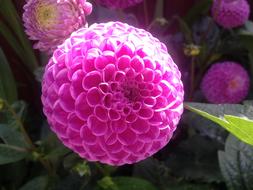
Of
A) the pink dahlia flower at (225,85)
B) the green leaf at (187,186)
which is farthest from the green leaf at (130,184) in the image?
the pink dahlia flower at (225,85)

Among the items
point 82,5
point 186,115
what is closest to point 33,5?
point 82,5

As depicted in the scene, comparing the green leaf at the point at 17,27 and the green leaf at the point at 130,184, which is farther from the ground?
the green leaf at the point at 17,27

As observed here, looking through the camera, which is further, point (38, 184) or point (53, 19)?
point (38, 184)

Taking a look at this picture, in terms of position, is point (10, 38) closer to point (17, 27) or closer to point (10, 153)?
point (17, 27)

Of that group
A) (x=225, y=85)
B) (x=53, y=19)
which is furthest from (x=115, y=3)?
(x=225, y=85)

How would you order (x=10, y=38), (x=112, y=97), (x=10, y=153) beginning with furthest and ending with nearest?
(x=10, y=38)
(x=10, y=153)
(x=112, y=97)

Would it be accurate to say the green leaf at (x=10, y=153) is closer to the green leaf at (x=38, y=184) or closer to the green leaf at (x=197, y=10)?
the green leaf at (x=38, y=184)

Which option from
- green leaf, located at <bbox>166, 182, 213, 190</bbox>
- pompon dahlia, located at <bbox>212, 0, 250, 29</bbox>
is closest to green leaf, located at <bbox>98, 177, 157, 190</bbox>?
green leaf, located at <bbox>166, 182, 213, 190</bbox>
